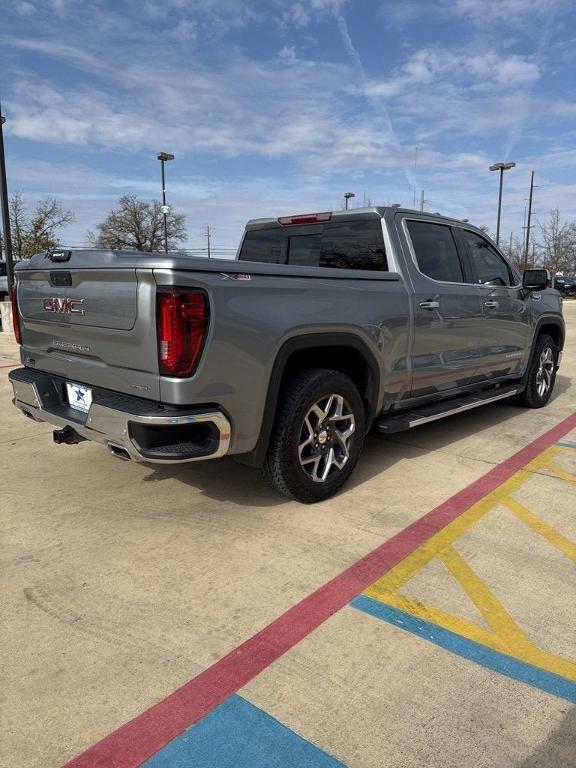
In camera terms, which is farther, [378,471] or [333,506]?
[378,471]

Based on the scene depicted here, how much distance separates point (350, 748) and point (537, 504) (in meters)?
2.47

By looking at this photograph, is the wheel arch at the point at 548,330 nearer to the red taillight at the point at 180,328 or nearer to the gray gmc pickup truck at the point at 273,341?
the gray gmc pickup truck at the point at 273,341

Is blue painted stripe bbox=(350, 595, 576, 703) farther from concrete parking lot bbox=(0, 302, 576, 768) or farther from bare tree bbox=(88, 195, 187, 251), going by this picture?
bare tree bbox=(88, 195, 187, 251)

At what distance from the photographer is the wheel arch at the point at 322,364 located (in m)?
3.31

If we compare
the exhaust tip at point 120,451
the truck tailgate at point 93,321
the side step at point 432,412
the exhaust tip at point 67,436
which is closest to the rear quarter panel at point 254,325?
the truck tailgate at point 93,321

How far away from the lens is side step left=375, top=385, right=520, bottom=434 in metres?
4.22

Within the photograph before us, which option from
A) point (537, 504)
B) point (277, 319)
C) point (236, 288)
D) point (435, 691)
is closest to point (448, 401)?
point (537, 504)

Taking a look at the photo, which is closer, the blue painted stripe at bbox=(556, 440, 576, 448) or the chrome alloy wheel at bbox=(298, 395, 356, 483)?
the chrome alloy wheel at bbox=(298, 395, 356, 483)

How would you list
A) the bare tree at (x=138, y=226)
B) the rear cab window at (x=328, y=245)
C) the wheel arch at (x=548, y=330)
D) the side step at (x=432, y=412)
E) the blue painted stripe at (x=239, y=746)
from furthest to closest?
the bare tree at (x=138, y=226) → the wheel arch at (x=548, y=330) → the rear cab window at (x=328, y=245) → the side step at (x=432, y=412) → the blue painted stripe at (x=239, y=746)

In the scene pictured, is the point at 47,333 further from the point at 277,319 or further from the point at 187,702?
the point at 187,702

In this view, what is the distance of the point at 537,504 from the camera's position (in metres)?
3.86

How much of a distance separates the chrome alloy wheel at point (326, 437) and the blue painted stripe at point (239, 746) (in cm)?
174

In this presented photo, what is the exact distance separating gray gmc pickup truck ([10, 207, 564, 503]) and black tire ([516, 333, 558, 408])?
1127 millimetres

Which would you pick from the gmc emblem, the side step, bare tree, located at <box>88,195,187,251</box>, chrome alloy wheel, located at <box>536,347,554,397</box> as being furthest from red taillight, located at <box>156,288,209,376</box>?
bare tree, located at <box>88,195,187,251</box>
